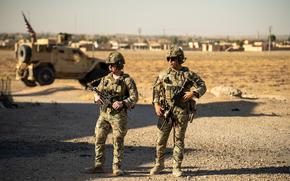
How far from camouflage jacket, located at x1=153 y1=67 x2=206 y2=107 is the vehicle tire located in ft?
A: 48.5

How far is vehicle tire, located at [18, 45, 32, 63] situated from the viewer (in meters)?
20.6

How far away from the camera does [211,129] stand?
1132cm

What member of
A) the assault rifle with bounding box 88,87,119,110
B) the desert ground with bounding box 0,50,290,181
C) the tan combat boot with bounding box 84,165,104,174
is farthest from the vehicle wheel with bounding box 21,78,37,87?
the assault rifle with bounding box 88,87,119,110

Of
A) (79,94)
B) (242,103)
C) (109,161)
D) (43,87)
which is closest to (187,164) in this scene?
(109,161)

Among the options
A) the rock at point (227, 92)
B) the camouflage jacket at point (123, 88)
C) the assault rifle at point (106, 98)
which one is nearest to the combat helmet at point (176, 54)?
the camouflage jacket at point (123, 88)

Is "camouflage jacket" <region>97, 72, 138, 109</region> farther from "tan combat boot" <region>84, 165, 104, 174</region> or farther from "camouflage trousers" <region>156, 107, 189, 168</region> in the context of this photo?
"tan combat boot" <region>84, 165, 104, 174</region>

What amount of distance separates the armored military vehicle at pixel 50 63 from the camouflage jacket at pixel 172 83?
14.5 m

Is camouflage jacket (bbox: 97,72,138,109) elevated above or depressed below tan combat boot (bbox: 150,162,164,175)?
above

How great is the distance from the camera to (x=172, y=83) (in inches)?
260

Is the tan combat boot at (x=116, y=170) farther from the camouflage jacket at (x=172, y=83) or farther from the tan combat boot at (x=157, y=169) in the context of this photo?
the camouflage jacket at (x=172, y=83)

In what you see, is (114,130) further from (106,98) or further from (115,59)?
(115,59)

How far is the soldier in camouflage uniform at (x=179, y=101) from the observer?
6.59m

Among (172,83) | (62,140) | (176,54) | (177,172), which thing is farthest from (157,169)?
(62,140)

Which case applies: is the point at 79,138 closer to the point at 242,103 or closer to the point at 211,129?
the point at 211,129
